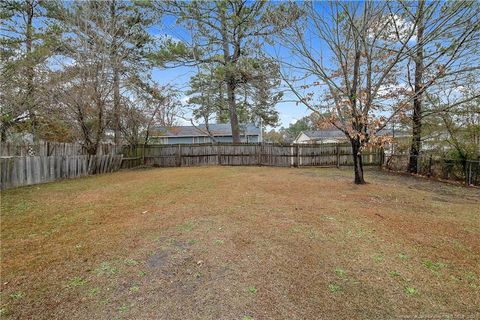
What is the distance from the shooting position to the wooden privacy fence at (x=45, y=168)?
20.5 ft

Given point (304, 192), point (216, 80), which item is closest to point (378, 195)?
point (304, 192)

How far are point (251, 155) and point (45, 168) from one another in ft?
29.3

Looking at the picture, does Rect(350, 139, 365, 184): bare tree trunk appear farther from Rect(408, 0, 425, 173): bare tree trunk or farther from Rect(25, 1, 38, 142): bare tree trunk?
Rect(25, 1, 38, 142): bare tree trunk

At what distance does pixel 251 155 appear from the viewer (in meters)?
13.8

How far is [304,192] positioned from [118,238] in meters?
4.15

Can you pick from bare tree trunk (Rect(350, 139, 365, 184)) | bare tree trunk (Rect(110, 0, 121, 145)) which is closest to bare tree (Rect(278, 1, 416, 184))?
bare tree trunk (Rect(350, 139, 365, 184))

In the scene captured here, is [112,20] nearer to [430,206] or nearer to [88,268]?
[88,268]

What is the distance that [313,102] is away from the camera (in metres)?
7.95

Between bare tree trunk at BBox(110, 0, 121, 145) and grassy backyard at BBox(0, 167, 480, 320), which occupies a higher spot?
bare tree trunk at BBox(110, 0, 121, 145)

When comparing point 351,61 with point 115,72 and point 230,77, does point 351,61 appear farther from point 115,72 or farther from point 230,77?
point 115,72

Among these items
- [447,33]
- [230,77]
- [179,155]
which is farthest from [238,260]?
[230,77]

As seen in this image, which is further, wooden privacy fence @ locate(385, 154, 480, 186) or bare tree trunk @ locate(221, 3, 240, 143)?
bare tree trunk @ locate(221, 3, 240, 143)

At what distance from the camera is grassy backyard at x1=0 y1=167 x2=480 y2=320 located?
6.19ft

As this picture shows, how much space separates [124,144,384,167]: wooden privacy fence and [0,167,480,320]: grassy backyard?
8533mm
